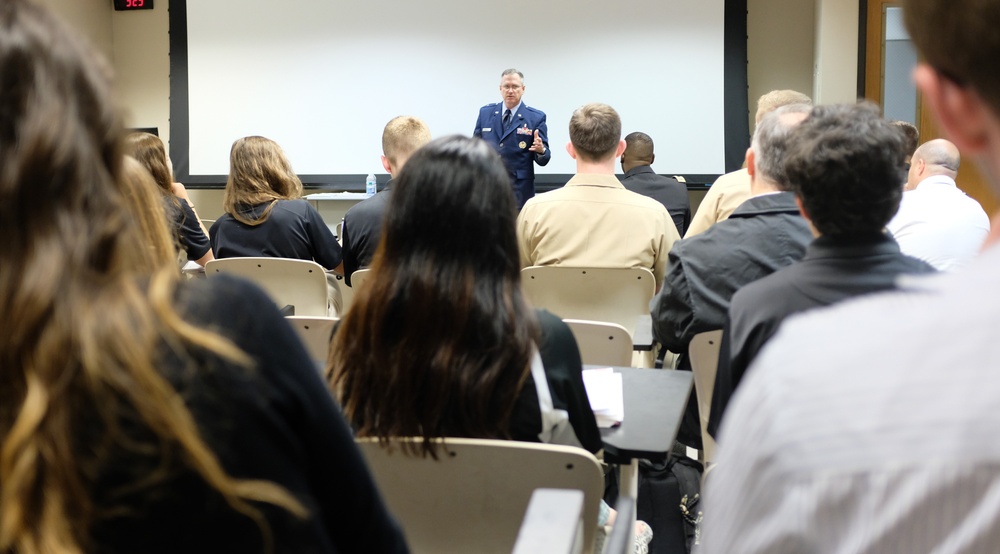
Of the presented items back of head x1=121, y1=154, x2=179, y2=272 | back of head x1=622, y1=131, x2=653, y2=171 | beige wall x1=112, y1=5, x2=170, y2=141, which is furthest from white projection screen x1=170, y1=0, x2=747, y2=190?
back of head x1=121, y1=154, x2=179, y2=272

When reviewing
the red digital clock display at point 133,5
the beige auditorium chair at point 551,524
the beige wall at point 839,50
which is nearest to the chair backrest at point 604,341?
the beige auditorium chair at point 551,524

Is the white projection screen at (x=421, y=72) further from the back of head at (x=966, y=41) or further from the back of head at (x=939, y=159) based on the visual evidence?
the back of head at (x=966, y=41)

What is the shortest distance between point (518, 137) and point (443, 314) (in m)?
4.86

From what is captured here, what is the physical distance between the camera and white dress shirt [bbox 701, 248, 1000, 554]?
0.42 meters

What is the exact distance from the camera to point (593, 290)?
3.00m

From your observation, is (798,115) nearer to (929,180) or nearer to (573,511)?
(929,180)

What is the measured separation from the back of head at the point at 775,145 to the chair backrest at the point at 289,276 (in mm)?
1683

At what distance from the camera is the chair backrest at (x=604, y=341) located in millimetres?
2184

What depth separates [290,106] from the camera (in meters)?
7.11

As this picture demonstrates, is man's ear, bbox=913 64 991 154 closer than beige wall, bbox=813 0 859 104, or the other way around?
man's ear, bbox=913 64 991 154

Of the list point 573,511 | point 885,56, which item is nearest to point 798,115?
point 573,511

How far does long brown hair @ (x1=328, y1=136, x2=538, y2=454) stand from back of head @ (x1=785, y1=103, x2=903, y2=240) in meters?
0.63

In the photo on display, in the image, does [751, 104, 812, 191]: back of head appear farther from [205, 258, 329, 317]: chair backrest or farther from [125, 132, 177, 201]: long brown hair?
[125, 132, 177, 201]: long brown hair

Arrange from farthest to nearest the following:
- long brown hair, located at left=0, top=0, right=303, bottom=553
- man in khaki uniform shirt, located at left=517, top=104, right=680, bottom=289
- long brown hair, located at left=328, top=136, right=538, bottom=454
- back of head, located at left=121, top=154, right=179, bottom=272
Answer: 1. man in khaki uniform shirt, located at left=517, top=104, right=680, bottom=289
2. back of head, located at left=121, top=154, right=179, bottom=272
3. long brown hair, located at left=328, top=136, right=538, bottom=454
4. long brown hair, located at left=0, top=0, right=303, bottom=553
